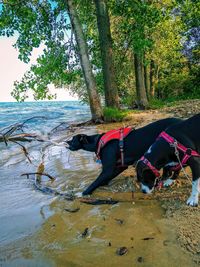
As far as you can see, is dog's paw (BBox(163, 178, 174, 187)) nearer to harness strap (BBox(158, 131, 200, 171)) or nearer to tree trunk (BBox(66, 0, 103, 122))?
harness strap (BBox(158, 131, 200, 171))

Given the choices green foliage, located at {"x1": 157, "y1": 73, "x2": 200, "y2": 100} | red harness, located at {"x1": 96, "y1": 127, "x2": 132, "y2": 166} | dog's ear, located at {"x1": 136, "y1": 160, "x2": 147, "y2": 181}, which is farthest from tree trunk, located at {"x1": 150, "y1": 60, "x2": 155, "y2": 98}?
dog's ear, located at {"x1": 136, "y1": 160, "x2": 147, "y2": 181}

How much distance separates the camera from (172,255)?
11.0 ft

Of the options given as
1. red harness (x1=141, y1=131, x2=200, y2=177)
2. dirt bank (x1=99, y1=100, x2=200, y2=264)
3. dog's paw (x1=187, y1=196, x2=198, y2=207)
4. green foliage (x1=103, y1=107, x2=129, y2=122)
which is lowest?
dirt bank (x1=99, y1=100, x2=200, y2=264)

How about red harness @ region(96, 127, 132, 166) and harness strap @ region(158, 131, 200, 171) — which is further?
red harness @ region(96, 127, 132, 166)

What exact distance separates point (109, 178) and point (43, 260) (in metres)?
2.35

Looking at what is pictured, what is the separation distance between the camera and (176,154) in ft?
15.1

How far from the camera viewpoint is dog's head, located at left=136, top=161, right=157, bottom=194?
4.60 m

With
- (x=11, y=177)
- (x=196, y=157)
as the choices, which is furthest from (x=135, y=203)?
(x=11, y=177)

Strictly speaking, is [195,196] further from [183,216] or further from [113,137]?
[113,137]

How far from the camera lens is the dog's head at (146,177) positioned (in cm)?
460

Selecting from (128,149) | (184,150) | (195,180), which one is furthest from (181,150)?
(128,149)

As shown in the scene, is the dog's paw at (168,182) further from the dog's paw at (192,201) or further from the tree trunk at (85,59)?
the tree trunk at (85,59)

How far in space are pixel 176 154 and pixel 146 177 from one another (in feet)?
1.66

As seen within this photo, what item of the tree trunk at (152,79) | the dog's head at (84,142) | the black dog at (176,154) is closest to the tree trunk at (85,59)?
the dog's head at (84,142)
